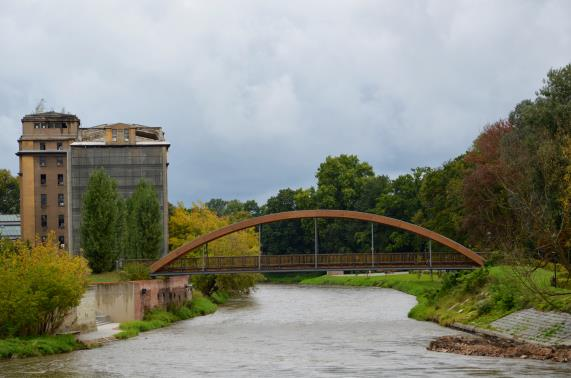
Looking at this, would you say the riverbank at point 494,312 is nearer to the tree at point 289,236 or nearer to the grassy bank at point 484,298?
the grassy bank at point 484,298

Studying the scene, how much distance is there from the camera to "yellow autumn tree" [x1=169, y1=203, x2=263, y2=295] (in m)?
72.6

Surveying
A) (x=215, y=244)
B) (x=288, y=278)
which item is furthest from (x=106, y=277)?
(x=288, y=278)

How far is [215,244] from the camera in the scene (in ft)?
248

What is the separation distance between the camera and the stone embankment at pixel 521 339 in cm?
3409

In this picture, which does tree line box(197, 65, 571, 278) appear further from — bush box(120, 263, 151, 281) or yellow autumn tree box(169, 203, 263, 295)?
bush box(120, 263, 151, 281)

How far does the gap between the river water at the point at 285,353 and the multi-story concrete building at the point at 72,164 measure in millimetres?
33921

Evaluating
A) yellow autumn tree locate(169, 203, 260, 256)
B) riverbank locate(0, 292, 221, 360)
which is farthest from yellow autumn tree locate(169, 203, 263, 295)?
riverbank locate(0, 292, 221, 360)

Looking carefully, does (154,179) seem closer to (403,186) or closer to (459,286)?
(403,186)

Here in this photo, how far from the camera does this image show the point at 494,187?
61.2m

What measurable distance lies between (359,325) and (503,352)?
1588 cm

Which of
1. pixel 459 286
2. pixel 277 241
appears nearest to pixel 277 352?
pixel 459 286

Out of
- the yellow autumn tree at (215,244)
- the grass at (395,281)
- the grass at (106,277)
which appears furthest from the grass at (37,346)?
the grass at (395,281)

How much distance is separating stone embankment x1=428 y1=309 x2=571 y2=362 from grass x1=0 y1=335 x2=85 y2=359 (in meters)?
15.1

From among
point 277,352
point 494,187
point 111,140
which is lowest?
point 277,352
